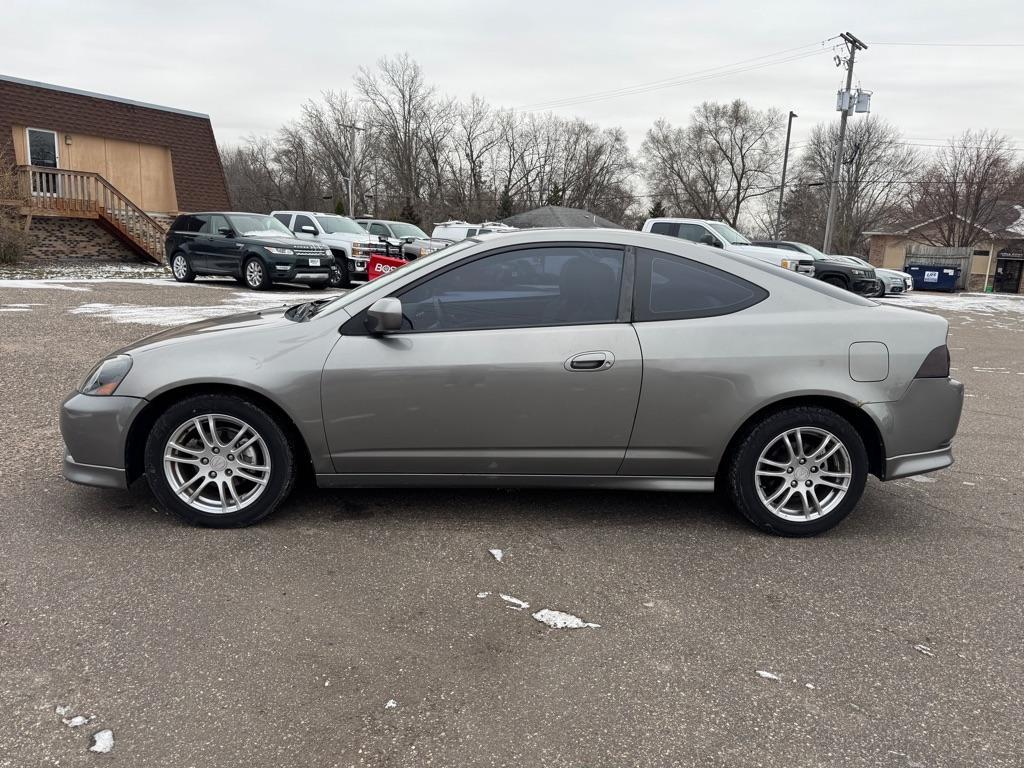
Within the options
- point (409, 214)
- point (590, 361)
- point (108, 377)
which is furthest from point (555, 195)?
point (108, 377)

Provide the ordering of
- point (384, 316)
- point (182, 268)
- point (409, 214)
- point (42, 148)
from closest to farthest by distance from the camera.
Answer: point (384, 316) < point (182, 268) < point (42, 148) < point (409, 214)

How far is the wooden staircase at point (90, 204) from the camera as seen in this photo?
71.7 ft

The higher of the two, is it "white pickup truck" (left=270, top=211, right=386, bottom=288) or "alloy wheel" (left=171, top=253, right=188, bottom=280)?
"white pickup truck" (left=270, top=211, right=386, bottom=288)

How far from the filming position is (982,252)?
116 ft

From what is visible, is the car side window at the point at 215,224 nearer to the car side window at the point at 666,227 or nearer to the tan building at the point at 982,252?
the car side window at the point at 666,227

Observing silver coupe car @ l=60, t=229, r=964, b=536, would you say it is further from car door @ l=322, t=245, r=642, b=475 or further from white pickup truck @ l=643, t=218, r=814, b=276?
white pickup truck @ l=643, t=218, r=814, b=276

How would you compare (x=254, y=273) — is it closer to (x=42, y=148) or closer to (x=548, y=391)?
(x=42, y=148)

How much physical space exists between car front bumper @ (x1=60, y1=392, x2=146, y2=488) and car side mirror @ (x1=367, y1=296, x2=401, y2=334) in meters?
1.21

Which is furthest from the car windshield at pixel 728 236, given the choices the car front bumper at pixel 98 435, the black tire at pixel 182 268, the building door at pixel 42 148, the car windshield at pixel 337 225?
the building door at pixel 42 148

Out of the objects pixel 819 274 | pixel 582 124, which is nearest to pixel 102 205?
pixel 819 274

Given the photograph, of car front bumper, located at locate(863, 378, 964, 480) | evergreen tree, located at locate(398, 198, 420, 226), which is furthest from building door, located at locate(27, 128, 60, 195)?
Answer: evergreen tree, located at locate(398, 198, 420, 226)

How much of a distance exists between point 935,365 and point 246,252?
1522cm

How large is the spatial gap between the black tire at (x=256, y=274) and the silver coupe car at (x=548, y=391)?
12.9 meters

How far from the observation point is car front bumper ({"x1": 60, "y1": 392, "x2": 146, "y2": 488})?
3.66 metres
